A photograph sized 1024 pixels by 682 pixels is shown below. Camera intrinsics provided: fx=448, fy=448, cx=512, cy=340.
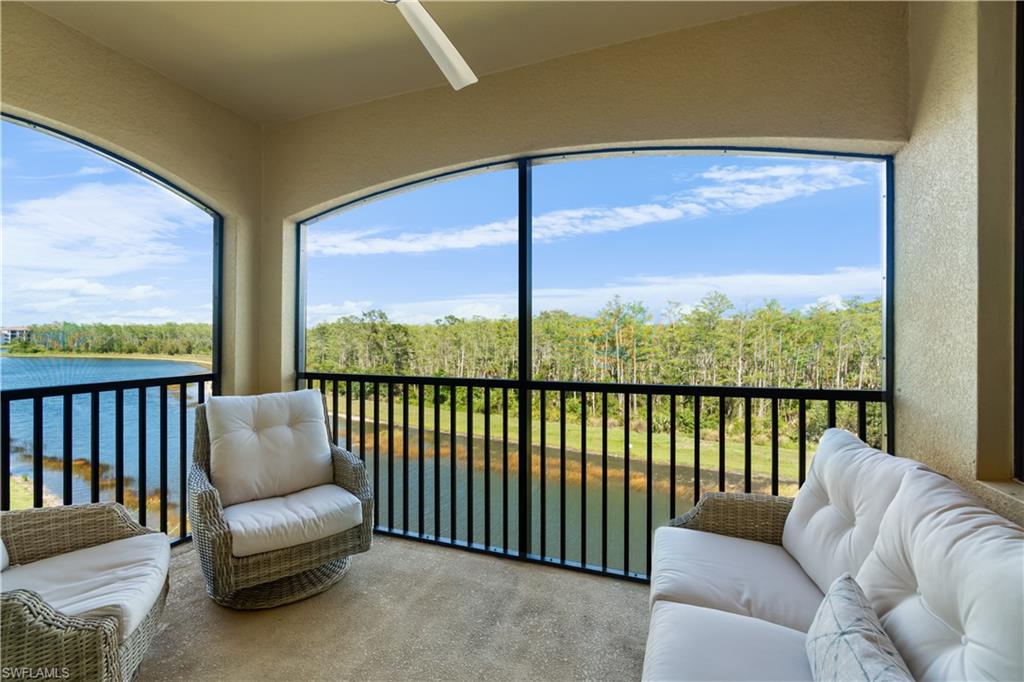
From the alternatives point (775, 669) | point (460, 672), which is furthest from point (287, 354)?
point (775, 669)

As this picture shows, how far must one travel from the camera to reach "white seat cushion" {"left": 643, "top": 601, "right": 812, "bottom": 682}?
1030mm

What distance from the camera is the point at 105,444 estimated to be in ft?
8.18

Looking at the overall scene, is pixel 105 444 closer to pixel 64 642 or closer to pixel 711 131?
pixel 64 642

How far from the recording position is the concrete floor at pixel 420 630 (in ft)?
5.45

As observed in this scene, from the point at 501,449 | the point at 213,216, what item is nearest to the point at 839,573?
the point at 501,449

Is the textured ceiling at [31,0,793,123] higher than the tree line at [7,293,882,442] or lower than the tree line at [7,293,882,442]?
higher

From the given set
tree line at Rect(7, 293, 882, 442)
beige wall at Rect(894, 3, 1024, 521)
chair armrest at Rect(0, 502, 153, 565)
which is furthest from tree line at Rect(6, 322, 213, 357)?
beige wall at Rect(894, 3, 1024, 521)

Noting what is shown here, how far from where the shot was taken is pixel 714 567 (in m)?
1.50

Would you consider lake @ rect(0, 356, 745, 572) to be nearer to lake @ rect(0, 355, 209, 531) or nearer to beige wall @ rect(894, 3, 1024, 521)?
lake @ rect(0, 355, 209, 531)

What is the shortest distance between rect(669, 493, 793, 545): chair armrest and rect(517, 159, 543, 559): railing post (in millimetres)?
967

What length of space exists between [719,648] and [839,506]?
718 mm

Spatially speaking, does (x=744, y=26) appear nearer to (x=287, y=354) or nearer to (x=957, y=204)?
(x=957, y=204)

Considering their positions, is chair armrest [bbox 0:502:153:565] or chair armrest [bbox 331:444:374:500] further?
chair armrest [bbox 331:444:374:500]

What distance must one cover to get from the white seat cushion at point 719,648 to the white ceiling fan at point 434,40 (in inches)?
78.1
